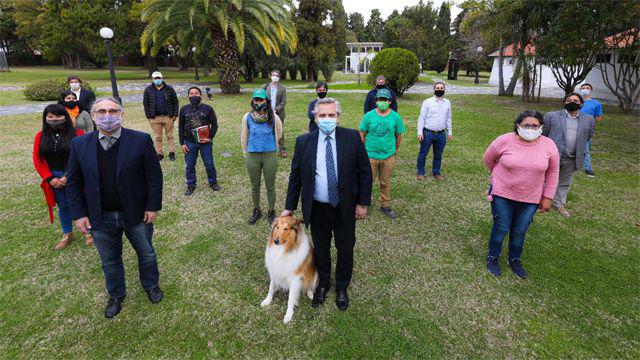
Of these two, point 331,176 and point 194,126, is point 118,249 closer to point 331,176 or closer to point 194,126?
point 331,176

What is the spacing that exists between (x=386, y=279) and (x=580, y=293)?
2117 millimetres

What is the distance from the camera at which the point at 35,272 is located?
395cm

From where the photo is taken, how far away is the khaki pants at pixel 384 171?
5.25 metres

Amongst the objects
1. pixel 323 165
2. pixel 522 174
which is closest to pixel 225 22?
pixel 323 165

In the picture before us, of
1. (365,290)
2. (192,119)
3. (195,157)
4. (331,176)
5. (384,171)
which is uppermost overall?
(192,119)

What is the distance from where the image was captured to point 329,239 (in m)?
3.27

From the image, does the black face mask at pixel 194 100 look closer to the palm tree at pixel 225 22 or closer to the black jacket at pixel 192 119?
the black jacket at pixel 192 119

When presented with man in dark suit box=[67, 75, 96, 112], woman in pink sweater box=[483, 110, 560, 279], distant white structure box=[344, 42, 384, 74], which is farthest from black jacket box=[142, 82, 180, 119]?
distant white structure box=[344, 42, 384, 74]

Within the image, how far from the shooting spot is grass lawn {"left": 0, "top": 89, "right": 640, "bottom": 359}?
3.00 meters

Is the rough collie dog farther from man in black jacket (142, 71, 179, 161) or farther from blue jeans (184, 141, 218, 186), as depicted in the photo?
man in black jacket (142, 71, 179, 161)

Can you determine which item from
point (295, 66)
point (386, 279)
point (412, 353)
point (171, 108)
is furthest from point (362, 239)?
point (295, 66)

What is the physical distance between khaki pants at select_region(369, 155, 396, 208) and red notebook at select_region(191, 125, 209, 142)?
2.95 metres

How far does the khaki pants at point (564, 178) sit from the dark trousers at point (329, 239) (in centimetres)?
411

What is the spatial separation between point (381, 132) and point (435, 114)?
1.86 meters
